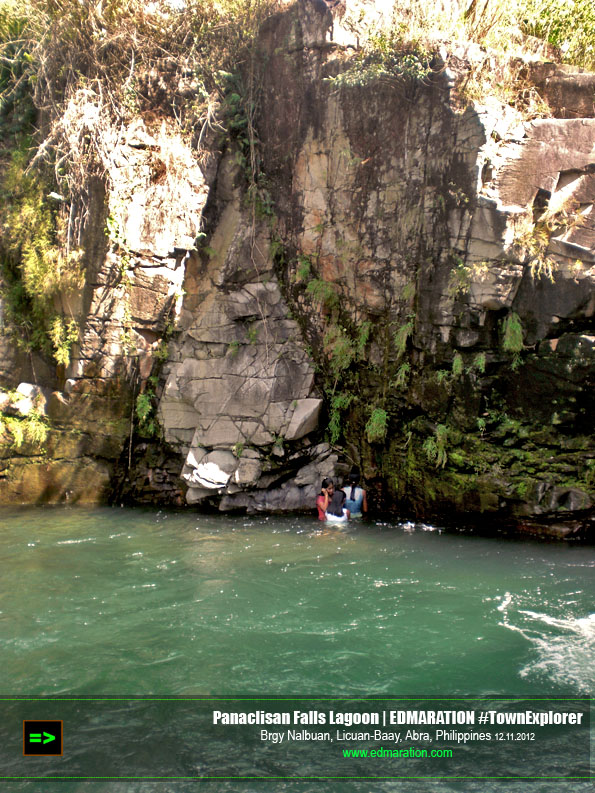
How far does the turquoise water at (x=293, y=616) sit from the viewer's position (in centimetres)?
450

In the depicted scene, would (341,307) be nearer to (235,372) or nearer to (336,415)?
(336,415)

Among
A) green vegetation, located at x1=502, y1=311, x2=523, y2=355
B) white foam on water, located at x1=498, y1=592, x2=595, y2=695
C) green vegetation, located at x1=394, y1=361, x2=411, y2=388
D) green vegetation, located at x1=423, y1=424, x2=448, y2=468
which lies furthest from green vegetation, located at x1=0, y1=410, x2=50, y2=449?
white foam on water, located at x1=498, y1=592, x2=595, y2=695

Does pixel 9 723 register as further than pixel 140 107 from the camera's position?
No

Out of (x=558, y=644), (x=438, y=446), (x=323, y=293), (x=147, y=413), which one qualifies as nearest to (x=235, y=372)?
(x=147, y=413)

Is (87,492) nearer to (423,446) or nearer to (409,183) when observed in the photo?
(423,446)

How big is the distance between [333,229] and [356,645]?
7169 millimetres

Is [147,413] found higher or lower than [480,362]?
lower

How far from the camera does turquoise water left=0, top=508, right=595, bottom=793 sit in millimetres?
4504

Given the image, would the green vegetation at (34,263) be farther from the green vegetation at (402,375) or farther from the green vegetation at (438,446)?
the green vegetation at (438,446)

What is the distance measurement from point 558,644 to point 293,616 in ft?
8.21

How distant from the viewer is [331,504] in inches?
361

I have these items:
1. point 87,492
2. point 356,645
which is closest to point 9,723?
point 356,645

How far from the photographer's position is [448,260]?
862 centimetres

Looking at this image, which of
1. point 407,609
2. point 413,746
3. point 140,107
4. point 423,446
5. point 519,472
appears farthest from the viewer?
point 140,107
